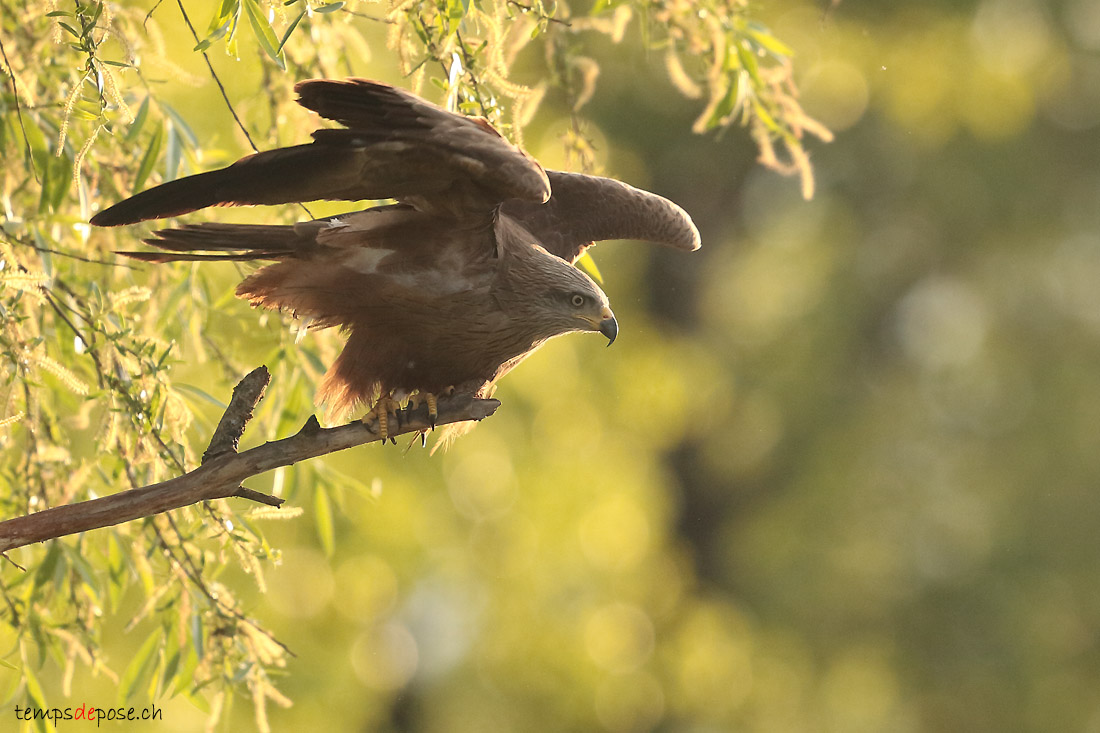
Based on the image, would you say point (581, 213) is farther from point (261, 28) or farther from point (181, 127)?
point (261, 28)

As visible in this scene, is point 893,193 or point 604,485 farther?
point 893,193

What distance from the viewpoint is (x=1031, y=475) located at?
37.2ft

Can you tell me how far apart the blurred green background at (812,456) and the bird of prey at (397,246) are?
6886mm

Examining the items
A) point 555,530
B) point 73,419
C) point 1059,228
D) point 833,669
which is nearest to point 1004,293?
point 1059,228

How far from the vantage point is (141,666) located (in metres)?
3.75

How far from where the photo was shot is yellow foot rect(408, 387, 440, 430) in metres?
3.45

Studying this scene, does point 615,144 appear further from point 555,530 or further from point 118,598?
point 118,598

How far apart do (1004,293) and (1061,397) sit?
1434 mm

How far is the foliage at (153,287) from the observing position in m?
3.18

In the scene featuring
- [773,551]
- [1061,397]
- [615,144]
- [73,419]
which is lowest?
[773,551]

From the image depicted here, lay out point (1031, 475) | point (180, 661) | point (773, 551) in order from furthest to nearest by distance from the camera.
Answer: point (773, 551)
point (1031, 475)
point (180, 661)

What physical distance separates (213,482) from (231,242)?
2.86 ft

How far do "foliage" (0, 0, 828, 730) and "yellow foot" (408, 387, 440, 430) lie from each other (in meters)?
0.50

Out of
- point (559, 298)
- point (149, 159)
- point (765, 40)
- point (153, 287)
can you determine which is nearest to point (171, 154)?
point (149, 159)
